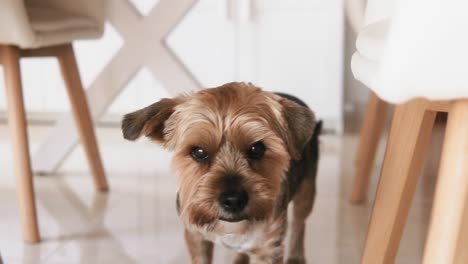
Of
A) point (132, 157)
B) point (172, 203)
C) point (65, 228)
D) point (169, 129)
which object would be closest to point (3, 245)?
point (65, 228)

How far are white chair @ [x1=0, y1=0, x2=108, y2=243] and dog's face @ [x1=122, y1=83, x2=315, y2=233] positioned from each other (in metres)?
0.51

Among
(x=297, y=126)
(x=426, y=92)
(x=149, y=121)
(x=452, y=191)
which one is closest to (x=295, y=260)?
(x=297, y=126)

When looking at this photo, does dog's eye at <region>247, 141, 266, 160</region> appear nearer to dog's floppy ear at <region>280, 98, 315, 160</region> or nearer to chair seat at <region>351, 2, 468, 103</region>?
dog's floppy ear at <region>280, 98, 315, 160</region>

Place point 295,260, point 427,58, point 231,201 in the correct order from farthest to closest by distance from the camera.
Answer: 1. point 295,260
2. point 231,201
3. point 427,58

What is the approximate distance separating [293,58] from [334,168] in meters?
0.72

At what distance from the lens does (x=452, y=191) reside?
34.2 inches

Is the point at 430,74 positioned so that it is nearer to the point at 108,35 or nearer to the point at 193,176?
the point at 193,176

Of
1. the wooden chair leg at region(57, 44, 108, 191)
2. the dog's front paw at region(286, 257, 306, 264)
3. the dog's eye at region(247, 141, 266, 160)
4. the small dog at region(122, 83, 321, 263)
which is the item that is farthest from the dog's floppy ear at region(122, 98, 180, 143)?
the wooden chair leg at region(57, 44, 108, 191)

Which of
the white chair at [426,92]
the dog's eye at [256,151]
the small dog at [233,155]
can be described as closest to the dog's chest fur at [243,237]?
the small dog at [233,155]

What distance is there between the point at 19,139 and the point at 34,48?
0.88ft

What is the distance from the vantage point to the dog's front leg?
1277 millimetres

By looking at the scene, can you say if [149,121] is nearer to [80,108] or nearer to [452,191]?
[452,191]

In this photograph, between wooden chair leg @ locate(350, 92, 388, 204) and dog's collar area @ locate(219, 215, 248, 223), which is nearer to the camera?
dog's collar area @ locate(219, 215, 248, 223)

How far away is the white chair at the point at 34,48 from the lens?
4.99ft
